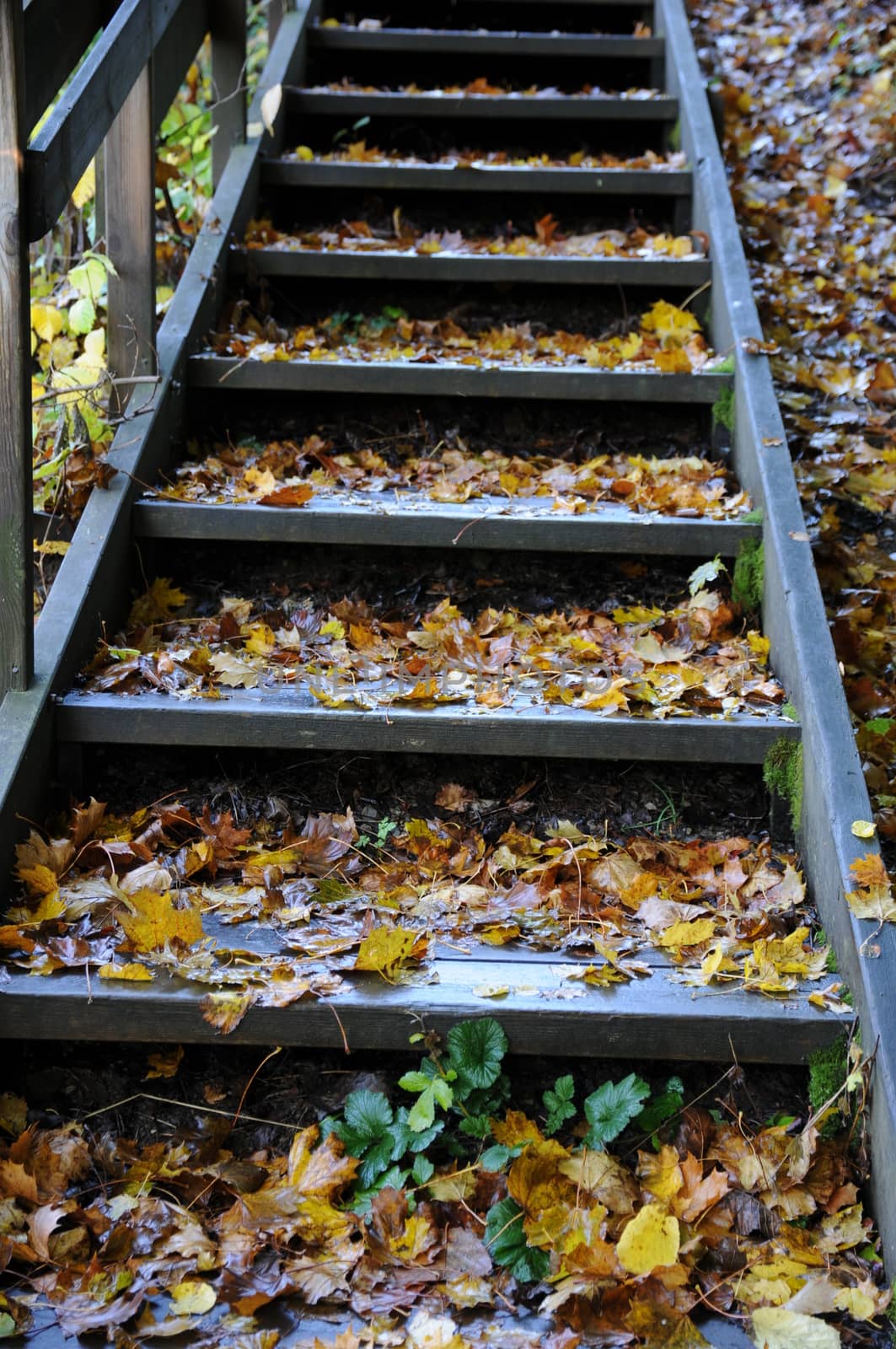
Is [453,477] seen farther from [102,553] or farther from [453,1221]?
[453,1221]

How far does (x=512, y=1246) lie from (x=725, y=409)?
2.11 metres

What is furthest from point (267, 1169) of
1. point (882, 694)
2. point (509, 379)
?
point (509, 379)

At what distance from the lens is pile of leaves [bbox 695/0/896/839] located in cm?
280

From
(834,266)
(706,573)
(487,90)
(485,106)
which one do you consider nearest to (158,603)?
(706,573)

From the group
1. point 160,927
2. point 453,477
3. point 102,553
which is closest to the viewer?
point 160,927

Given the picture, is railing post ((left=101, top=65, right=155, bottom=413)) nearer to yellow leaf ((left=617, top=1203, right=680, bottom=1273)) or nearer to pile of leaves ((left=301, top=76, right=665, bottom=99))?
pile of leaves ((left=301, top=76, right=665, bottom=99))

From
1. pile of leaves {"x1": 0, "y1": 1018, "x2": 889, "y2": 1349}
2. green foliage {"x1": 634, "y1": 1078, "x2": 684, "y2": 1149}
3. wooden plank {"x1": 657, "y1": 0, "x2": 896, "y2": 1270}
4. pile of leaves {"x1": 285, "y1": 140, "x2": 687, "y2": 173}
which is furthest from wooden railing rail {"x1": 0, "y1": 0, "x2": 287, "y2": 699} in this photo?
wooden plank {"x1": 657, "y1": 0, "x2": 896, "y2": 1270}

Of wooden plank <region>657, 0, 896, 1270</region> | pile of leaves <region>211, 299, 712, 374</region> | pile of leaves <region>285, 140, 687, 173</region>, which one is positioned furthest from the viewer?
pile of leaves <region>285, 140, 687, 173</region>

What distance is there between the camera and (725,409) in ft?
9.73

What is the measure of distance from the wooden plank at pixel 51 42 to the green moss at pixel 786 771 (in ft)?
6.18

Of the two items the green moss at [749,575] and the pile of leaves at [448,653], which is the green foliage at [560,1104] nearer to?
the pile of leaves at [448,653]

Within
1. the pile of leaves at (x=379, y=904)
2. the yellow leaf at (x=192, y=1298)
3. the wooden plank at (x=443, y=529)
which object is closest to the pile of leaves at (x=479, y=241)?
the wooden plank at (x=443, y=529)

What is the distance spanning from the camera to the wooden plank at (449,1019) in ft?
5.66

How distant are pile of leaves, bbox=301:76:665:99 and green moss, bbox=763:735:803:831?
3.10 meters
